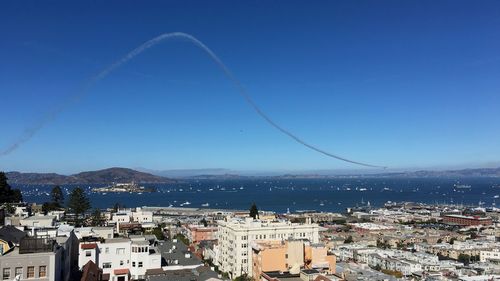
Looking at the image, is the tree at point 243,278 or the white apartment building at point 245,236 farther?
the white apartment building at point 245,236

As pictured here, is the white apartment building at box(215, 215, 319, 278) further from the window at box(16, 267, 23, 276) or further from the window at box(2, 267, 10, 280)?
the window at box(2, 267, 10, 280)

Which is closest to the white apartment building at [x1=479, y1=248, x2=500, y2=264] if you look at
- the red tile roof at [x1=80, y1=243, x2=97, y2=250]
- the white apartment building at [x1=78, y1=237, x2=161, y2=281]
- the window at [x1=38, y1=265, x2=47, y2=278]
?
the white apartment building at [x1=78, y1=237, x2=161, y2=281]

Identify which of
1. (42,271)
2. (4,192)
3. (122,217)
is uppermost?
(4,192)

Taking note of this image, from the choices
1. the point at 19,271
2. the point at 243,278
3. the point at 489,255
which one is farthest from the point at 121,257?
the point at 489,255

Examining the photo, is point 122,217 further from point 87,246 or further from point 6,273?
point 6,273

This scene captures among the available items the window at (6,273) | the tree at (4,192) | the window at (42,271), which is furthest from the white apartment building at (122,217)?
the window at (6,273)

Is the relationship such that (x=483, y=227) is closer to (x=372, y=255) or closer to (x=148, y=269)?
(x=372, y=255)

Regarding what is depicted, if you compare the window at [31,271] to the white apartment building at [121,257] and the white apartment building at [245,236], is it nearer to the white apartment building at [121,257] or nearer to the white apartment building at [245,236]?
the white apartment building at [121,257]

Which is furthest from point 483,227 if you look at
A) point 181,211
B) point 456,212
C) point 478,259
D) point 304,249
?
point 304,249
